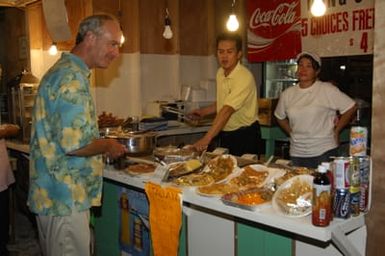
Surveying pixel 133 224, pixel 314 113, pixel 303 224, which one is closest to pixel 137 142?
pixel 133 224

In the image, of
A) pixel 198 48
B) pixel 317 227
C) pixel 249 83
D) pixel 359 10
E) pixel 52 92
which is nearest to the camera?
pixel 317 227

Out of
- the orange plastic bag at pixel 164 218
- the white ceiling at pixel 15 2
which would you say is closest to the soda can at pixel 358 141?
the orange plastic bag at pixel 164 218

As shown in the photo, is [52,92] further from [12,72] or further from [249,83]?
[12,72]

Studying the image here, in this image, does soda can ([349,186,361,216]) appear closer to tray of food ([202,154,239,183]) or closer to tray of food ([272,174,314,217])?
tray of food ([272,174,314,217])

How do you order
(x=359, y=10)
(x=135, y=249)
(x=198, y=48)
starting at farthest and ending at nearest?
1. (x=198, y=48)
2. (x=359, y=10)
3. (x=135, y=249)

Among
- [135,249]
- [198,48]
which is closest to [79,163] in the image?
[135,249]

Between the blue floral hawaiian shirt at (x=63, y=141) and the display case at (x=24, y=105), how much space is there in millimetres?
2052

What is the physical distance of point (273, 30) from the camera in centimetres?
493

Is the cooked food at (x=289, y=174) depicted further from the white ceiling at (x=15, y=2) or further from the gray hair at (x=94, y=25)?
the white ceiling at (x=15, y=2)

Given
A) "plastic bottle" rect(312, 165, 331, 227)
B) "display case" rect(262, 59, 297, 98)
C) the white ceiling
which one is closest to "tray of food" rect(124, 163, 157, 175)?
"plastic bottle" rect(312, 165, 331, 227)

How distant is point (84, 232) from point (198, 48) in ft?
12.2

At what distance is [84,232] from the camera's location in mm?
2213

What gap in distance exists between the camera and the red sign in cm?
469

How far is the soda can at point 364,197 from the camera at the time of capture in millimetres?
1780
